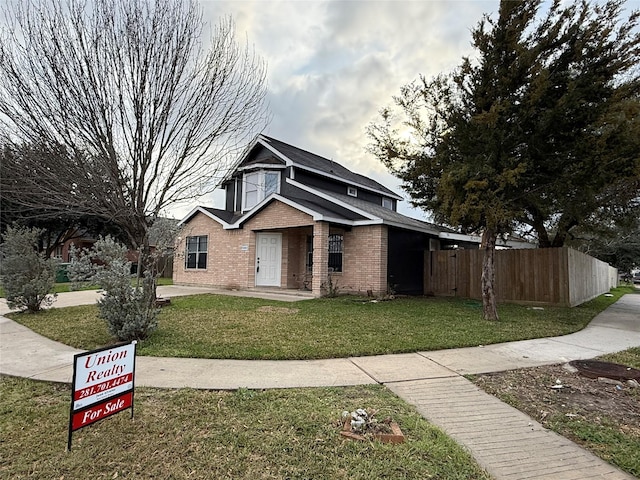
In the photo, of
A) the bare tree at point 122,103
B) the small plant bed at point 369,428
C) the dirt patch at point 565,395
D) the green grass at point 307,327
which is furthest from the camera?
the bare tree at point 122,103

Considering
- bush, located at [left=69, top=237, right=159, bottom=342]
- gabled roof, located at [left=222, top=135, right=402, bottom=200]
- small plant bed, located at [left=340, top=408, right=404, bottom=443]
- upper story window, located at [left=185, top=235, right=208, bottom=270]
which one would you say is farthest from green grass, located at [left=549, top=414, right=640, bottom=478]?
upper story window, located at [left=185, top=235, right=208, bottom=270]

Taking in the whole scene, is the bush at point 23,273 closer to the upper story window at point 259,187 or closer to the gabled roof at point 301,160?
the gabled roof at point 301,160

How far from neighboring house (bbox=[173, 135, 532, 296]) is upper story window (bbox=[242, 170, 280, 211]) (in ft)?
0.15

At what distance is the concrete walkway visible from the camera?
2.98m

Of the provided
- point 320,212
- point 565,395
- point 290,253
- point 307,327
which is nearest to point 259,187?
point 290,253

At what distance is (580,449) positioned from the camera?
10.3ft

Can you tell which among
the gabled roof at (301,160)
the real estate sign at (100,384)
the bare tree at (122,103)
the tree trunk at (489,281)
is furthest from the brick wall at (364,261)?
the real estate sign at (100,384)

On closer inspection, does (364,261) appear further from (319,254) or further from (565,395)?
(565,395)

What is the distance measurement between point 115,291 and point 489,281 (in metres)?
8.29

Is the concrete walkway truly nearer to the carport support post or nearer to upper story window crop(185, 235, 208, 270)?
the carport support post

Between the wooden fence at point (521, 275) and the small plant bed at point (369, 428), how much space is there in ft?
38.6

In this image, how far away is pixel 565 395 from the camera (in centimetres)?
436

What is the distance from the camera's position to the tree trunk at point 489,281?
365 inches

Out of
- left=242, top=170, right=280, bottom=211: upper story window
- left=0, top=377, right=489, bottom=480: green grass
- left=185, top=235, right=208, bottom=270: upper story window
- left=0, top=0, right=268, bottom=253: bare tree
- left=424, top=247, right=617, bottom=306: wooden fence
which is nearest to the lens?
left=0, top=377, right=489, bottom=480: green grass
